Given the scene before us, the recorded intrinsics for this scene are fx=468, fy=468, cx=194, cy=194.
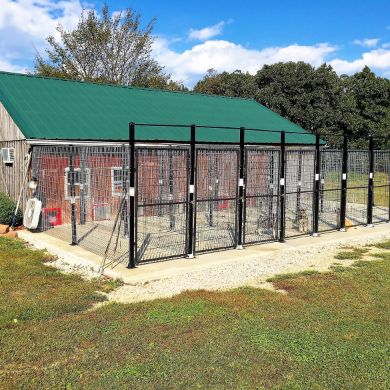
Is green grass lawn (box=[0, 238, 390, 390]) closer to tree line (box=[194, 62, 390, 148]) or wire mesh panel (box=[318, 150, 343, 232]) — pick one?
wire mesh panel (box=[318, 150, 343, 232])

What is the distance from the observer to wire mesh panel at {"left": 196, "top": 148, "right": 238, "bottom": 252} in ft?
31.2

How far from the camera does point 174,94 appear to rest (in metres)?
18.3

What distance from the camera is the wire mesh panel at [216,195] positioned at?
9.51 metres

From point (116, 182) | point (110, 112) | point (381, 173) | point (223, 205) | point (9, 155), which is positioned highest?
point (110, 112)

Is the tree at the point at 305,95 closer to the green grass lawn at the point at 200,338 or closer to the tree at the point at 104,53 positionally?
the tree at the point at 104,53

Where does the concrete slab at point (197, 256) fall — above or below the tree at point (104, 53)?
below

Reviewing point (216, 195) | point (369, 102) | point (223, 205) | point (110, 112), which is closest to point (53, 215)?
point (216, 195)

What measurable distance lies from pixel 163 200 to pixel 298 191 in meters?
3.19

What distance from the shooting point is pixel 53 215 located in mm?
11344

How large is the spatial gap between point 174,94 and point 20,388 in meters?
15.6

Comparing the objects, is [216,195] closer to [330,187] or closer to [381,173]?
[330,187]

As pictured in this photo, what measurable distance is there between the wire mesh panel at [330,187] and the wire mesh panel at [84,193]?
474 centimetres

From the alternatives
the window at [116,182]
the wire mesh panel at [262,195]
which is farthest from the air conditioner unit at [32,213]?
the wire mesh panel at [262,195]

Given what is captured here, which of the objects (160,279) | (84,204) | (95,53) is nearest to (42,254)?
(84,204)
